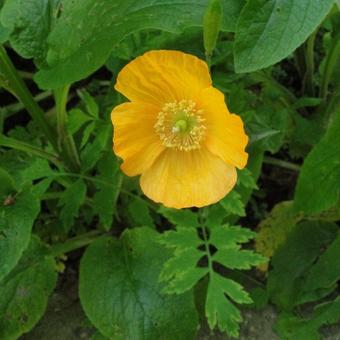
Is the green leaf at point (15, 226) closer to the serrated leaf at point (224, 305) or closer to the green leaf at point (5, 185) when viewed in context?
the green leaf at point (5, 185)

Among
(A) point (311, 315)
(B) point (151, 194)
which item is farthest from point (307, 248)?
(B) point (151, 194)

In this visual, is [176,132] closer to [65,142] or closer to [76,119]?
[76,119]

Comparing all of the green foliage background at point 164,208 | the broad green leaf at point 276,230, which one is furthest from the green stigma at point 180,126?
the broad green leaf at point 276,230

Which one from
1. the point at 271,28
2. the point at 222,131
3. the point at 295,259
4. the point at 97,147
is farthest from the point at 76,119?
the point at 295,259

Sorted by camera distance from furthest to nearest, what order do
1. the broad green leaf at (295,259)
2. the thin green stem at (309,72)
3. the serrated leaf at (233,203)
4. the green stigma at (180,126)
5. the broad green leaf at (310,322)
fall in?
the thin green stem at (309,72) → the broad green leaf at (295,259) → the broad green leaf at (310,322) → the serrated leaf at (233,203) → the green stigma at (180,126)

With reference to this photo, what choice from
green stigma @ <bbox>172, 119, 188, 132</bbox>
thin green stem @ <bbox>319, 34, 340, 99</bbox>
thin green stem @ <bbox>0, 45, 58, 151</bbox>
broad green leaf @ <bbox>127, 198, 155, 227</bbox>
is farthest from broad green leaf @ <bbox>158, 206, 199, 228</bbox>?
thin green stem @ <bbox>319, 34, 340, 99</bbox>

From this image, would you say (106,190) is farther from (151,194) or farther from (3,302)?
(3,302)
